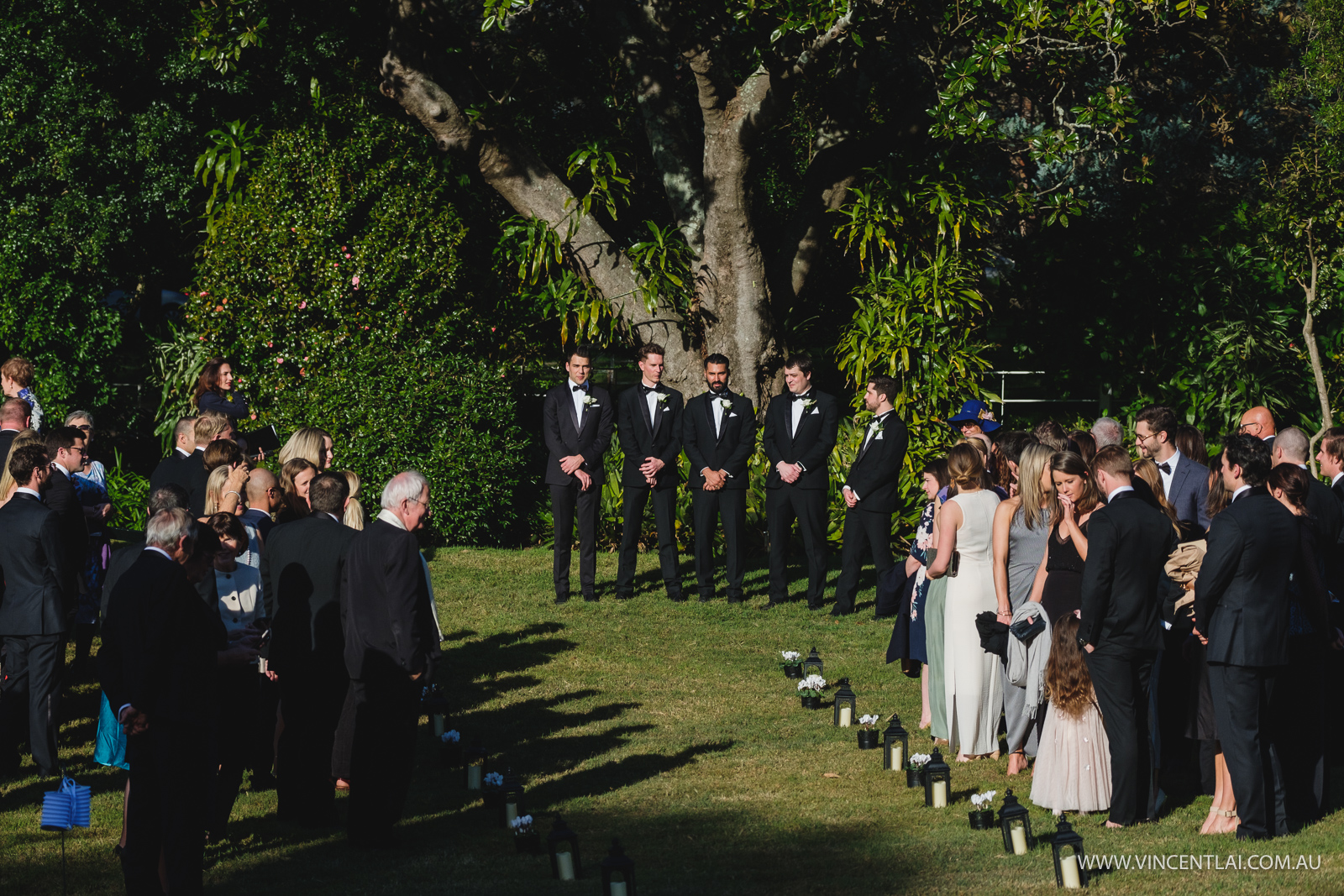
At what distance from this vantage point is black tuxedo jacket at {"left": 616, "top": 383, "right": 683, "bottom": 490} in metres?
12.8

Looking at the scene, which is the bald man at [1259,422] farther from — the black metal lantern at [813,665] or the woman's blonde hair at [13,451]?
the woman's blonde hair at [13,451]

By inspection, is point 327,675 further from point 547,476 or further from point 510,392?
point 510,392

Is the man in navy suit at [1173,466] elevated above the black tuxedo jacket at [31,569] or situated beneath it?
elevated above

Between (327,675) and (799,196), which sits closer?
(327,675)

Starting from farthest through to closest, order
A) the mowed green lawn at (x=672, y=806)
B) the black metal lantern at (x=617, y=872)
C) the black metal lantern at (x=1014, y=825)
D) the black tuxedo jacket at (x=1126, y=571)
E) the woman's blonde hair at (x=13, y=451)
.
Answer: the woman's blonde hair at (x=13, y=451), the black tuxedo jacket at (x=1126, y=571), the black metal lantern at (x=1014, y=825), the mowed green lawn at (x=672, y=806), the black metal lantern at (x=617, y=872)

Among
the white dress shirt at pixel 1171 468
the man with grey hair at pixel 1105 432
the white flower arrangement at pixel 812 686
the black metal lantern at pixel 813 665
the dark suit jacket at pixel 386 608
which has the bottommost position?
the white flower arrangement at pixel 812 686

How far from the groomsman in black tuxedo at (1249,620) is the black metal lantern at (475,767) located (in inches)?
162

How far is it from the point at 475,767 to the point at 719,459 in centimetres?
559

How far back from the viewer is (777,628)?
1180cm

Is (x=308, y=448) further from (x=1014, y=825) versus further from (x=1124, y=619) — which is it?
(x=1124, y=619)

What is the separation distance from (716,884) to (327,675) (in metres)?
2.42

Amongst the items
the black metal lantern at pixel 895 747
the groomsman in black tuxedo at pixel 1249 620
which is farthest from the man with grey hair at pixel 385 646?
the groomsman in black tuxedo at pixel 1249 620

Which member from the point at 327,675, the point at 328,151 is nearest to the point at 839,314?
the point at 328,151

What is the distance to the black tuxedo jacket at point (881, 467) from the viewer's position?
39.6 feet
